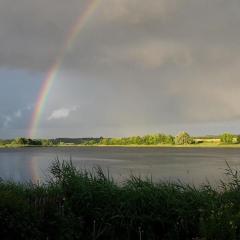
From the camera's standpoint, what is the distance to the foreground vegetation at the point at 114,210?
9.38 meters

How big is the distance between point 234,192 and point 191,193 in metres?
1.07

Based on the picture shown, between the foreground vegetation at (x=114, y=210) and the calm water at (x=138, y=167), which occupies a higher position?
the foreground vegetation at (x=114, y=210)

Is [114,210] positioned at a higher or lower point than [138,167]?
higher

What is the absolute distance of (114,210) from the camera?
10.8 m

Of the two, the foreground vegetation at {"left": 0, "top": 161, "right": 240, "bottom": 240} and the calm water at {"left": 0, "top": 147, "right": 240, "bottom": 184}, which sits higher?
the foreground vegetation at {"left": 0, "top": 161, "right": 240, "bottom": 240}

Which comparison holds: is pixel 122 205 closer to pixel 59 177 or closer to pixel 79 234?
pixel 79 234

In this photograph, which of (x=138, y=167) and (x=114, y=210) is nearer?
(x=114, y=210)

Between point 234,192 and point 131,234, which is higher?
point 234,192

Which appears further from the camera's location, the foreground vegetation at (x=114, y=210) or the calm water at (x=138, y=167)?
the calm water at (x=138, y=167)

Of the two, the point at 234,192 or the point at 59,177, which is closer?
the point at 234,192

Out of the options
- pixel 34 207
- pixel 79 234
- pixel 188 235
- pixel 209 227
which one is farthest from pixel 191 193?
pixel 34 207

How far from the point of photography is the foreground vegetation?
9.38 metres

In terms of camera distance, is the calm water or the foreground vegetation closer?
the foreground vegetation

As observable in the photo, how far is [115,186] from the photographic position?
39.9ft
